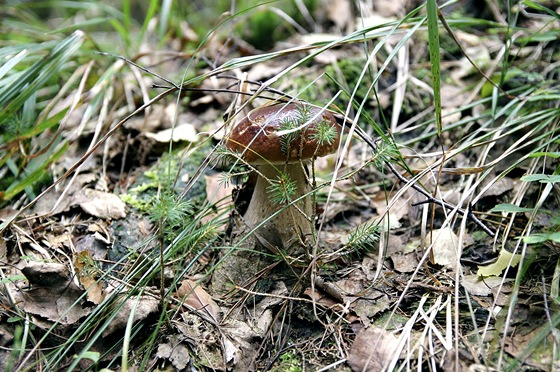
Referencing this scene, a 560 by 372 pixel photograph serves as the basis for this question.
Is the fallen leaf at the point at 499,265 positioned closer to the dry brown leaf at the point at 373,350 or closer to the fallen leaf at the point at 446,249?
the fallen leaf at the point at 446,249

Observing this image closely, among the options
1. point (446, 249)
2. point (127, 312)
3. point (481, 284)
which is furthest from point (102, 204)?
point (481, 284)

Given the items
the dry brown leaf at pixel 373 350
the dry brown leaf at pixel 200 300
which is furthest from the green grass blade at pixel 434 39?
the dry brown leaf at pixel 200 300

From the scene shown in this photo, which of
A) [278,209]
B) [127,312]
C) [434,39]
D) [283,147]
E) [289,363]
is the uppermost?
[434,39]

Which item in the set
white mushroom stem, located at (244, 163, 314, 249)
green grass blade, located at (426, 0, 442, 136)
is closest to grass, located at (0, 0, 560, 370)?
green grass blade, located at (426, 0, 442, 136)

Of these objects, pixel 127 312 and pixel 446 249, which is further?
pixel 446 249

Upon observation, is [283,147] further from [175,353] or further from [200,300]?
[175,353]

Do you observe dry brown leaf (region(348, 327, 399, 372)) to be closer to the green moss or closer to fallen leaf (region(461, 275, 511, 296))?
the green moss

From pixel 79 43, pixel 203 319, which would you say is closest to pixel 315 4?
pixel 79 43
